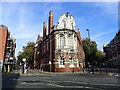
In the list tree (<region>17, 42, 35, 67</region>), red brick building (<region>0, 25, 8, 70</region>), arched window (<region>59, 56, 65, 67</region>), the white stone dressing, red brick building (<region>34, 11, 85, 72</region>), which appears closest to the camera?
red brick building (<region>34, 11, 85, 72</region>)

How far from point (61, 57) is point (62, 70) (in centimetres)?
324

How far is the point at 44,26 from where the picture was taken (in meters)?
47.5

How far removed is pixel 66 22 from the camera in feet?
117

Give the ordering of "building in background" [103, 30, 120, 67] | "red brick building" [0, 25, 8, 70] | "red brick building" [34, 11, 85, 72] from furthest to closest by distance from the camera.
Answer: "building in background" [103, 30, 120, 67] → "red brick building" [0, 25, 8, 70] → "red brick building" [34, 11, 85, 72]

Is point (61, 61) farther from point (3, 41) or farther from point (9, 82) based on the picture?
point (9, 82)

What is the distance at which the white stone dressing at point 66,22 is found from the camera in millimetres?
35250

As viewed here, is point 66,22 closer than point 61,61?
No

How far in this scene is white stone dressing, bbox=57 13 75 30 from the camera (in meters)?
35.2

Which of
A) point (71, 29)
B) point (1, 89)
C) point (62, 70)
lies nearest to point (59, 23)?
point (71, 29)

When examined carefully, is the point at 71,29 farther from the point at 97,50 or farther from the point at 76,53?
the point at 97,50

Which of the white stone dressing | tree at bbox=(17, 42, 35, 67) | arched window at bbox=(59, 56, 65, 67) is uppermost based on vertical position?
the white stone dressing

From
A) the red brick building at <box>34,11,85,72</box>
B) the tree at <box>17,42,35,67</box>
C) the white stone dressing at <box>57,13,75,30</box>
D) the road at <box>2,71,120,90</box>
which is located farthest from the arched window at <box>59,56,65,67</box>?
the tree at <box>17,42,35,67</box>

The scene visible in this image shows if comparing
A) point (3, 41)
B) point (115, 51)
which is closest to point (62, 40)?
point (3, 41)

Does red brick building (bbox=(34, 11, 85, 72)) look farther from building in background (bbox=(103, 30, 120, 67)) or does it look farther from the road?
building in background (bbox=(103, 30, 120, 67))
